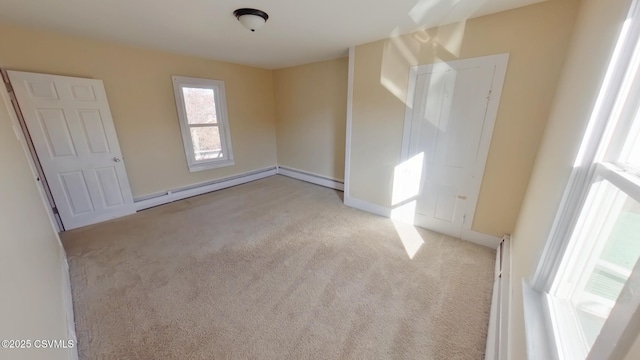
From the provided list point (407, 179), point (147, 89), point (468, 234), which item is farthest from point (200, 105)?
point (468, 234)

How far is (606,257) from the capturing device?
2.58 feet

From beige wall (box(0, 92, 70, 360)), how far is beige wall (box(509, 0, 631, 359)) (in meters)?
1.94

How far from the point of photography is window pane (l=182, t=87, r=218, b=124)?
143 inches

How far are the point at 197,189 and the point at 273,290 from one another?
2877mm

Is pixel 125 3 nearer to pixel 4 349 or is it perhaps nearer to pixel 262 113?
pixel 4 349

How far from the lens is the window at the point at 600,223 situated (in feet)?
2.27

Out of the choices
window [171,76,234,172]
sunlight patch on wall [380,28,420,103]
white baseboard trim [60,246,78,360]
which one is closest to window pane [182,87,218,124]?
window [171,76,234,172]

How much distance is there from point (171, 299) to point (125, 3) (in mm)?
2434

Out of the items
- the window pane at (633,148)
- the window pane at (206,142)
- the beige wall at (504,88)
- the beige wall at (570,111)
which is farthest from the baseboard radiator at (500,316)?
the window pane at (206,142)

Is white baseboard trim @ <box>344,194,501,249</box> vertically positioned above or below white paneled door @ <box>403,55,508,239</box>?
below

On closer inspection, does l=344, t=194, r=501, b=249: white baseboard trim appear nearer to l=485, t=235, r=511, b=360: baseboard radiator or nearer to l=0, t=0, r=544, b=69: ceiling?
l=485, t=235, r=511, b=360: baseboard radiator

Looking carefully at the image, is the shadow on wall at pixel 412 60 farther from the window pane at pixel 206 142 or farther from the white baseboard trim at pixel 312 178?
the window pane at pixel 206 142

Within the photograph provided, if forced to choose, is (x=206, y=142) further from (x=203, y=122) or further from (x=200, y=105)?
(x=200, y=105)

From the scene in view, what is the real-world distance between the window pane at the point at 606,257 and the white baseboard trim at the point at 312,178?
332cm
